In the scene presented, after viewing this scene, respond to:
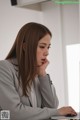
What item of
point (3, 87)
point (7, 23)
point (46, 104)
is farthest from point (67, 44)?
point (3, 87)

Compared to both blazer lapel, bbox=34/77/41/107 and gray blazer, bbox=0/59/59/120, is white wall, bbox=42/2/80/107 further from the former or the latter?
gray blazer, bbox=0/59/59/120

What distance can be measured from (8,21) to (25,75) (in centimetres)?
139

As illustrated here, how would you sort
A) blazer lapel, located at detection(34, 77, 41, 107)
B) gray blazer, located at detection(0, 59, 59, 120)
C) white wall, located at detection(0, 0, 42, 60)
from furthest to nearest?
white wall, located at detection(0, 0, 42, 60) < blazer lapel, located at detection(34, 77, 41, 107) < gray blazer, located at detection(0, 59, 59, 120)

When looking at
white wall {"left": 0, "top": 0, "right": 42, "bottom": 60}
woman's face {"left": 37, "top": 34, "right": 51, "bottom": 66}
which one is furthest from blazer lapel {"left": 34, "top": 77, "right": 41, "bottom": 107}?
white wall {"left": 0, "top": 0, "right": 42, "bottom": 60}

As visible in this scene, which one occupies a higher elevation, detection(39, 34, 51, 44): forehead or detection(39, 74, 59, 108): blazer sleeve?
detection(39, 34, 51, 44): forehead

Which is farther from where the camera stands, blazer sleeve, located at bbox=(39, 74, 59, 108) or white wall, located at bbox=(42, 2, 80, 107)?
white wall, located at bbox=(42, 2, 80, 107)

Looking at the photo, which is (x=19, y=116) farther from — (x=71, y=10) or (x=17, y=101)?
(x=71, y=10)

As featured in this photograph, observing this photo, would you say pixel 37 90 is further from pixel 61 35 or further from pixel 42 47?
pixel 61 35

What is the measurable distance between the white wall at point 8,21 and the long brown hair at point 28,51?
4.11ft

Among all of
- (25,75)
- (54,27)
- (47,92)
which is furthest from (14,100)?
(54,27)

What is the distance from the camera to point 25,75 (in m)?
1.19

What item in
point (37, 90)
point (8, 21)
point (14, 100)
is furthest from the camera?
point (8, 21)

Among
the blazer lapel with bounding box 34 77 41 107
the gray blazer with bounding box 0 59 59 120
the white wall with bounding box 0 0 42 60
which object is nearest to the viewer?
the gray blazer with bounding box 0 59 59 120

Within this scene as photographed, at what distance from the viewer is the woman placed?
1.11 m
